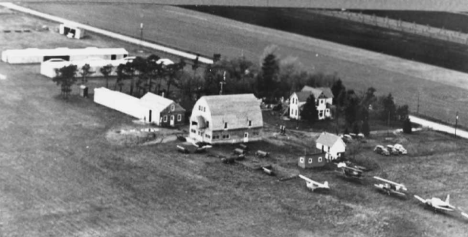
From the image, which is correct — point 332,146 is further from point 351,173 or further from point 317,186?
point 317,186

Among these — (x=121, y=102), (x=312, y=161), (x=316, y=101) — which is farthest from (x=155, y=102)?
(x=312, y=161)

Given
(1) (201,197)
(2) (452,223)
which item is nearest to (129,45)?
(1) (201,197)

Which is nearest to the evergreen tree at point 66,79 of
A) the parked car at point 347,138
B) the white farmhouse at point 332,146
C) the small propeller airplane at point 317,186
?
the parked car at point 347,138

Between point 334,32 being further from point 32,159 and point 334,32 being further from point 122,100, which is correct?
point 32,159

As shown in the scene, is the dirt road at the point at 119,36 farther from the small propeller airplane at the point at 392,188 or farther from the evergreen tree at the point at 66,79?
the small propeller airplane at the point at 392,188

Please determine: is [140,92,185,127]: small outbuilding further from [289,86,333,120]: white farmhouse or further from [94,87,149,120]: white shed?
[289,86,333,120]: white farmhouse
